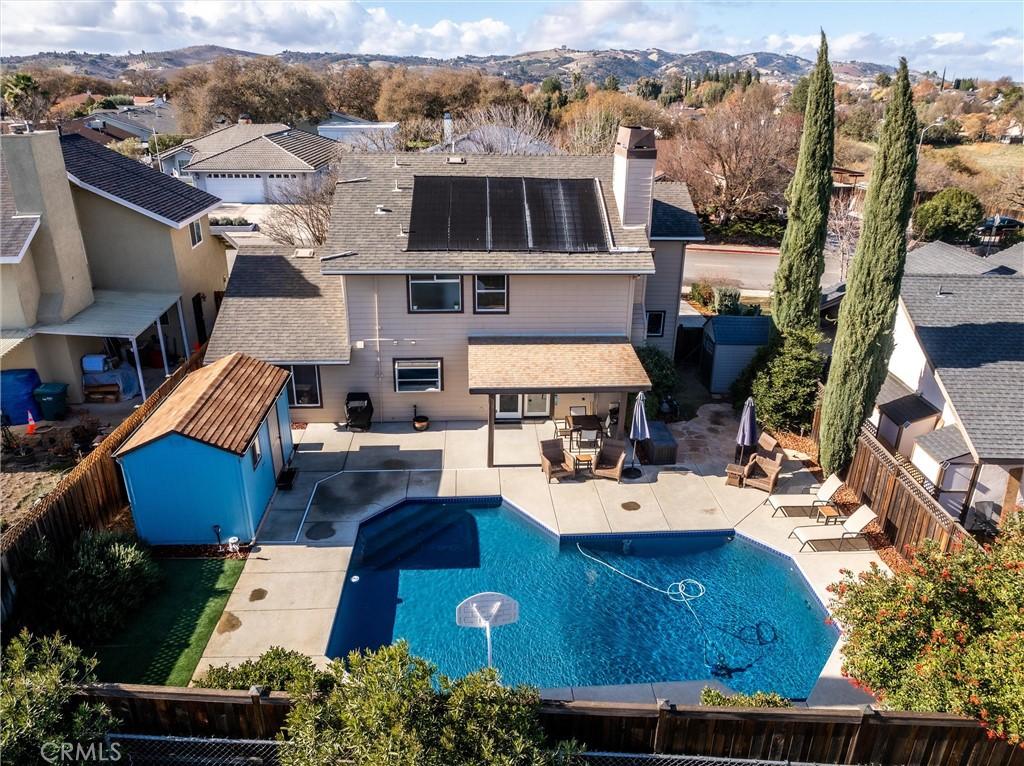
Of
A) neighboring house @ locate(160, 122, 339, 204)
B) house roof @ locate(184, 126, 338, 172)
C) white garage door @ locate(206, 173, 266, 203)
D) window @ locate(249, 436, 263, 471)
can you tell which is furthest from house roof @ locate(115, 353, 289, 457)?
white garage door @ locate(206, 173, 266, 203)

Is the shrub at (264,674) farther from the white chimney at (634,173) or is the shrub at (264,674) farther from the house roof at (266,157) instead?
the house roof at (266,157)

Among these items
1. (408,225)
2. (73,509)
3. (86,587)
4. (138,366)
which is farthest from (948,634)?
(138,366)

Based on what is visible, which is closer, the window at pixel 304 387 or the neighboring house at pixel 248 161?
the window at pixel 304 387

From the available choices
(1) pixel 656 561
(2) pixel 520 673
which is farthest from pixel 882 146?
(2) pixel 520 673

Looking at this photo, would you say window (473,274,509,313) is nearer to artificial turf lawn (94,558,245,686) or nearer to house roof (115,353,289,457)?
house roof (115,353,289,457)

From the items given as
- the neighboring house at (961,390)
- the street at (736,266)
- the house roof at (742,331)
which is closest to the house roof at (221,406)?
the house roof at (742,331)

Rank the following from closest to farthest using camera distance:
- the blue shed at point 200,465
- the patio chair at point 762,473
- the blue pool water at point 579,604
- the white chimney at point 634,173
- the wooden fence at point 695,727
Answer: the wooden fence at point 695,727, the blue pool water at point 579,604, the blue shed at point 200,465, the patio chair at point 762,473, the white chimney at point 634,173

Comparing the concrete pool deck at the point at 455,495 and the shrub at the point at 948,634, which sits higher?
the shrub at the point at 948,634
